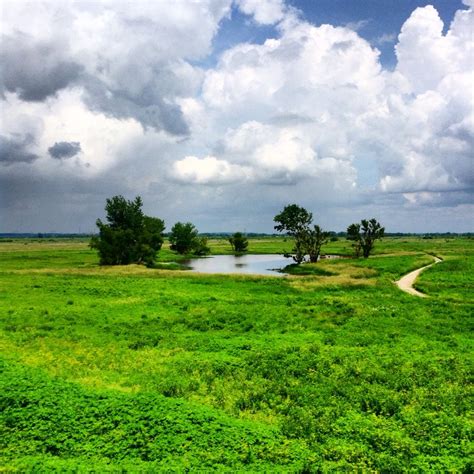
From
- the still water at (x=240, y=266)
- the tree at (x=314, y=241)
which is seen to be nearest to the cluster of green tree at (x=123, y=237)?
the still water at (x=240, y=266)

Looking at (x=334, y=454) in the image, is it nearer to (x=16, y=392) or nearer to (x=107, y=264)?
(x=16, y=392)

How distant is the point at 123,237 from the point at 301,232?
3929 cm

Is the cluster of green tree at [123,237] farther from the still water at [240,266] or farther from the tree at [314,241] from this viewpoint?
the tree at [314,241]

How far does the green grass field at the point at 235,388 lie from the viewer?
11.1 metres

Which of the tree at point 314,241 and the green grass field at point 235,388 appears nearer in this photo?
the green grass field at point 235,388

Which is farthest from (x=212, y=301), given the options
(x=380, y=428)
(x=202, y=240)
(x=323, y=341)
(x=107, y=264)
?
(x=202, y=240)

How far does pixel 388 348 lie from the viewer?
822 inches

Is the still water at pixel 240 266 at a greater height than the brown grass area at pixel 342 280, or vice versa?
the brown grass area at pixel 342 280

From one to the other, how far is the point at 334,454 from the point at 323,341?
457 inches

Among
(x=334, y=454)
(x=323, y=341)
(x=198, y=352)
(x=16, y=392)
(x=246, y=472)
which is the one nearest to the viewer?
(x=246, y=472)

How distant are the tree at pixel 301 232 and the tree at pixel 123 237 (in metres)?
30.8

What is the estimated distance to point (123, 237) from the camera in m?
78.8

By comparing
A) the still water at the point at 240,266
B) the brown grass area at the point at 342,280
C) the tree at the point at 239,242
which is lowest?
the still water at the point at 240,266

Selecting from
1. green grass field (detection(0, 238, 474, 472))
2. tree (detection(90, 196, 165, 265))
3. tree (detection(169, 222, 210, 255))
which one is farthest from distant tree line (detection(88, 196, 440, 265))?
green grass field (detection(0, 238, 474, 472))
